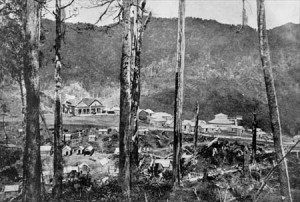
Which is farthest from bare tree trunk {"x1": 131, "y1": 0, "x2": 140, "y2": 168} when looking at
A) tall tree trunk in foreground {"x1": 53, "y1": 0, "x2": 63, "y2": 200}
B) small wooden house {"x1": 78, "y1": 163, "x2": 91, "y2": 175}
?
tall tree trunk in foreground {"x1": 53, "y1": 0, "x2": 63, "y2": 200}

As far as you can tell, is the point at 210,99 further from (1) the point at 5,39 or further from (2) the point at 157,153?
(1) the point at 5,39

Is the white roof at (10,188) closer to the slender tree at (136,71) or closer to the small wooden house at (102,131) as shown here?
the small wooden house at (102,131)

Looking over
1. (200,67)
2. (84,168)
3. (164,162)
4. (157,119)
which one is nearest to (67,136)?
(84,168)

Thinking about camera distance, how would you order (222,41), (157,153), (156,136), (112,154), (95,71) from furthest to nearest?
(222,41)
(95,71)
(156,136)
(157,153)
(112,154)

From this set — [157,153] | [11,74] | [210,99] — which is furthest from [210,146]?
[11,74]

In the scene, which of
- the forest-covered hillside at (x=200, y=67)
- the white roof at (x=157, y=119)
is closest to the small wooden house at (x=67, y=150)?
the forest-covered hillside at (x=200, y=67)

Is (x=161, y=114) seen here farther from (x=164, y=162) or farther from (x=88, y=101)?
(x=88, y=101)

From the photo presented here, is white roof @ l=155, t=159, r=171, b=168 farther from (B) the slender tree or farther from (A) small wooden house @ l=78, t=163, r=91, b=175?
(A) small wooden house @ l=78, t=163, r=91, b=175
